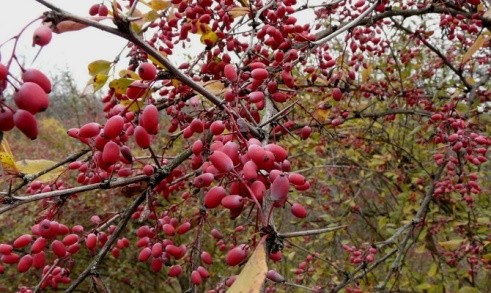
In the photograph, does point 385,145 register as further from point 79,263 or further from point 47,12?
point 47,12

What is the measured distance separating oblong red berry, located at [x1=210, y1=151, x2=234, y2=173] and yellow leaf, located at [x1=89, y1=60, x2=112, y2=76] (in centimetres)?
50

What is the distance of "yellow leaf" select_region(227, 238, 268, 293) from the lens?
1.94ft

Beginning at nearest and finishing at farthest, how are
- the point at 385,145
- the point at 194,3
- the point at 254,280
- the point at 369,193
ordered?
the point at 254,280 < the point at 194,3 < the point at 385,145 < the point at 369,193

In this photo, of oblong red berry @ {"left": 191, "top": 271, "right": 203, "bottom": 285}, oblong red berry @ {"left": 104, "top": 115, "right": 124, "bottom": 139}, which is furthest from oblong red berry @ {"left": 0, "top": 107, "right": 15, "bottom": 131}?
oblong red berry @ {"left": 191, "top": 271, "right": 203, "bottom": 285}

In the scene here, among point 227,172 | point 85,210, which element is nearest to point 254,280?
point 227,172

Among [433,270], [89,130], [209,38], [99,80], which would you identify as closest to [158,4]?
[209,38]

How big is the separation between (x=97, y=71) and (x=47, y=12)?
1.51 ft

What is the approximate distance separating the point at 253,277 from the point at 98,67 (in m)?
0.77

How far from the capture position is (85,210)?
17.3 feet

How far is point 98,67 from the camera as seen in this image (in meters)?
1.17

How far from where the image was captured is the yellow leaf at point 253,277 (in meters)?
0.59

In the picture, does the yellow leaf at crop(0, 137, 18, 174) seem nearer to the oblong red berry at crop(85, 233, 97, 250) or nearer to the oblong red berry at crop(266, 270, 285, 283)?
the oblong red berry at crop(85, 233, 97, 250)

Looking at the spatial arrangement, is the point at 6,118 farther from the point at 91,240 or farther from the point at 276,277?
the point at 91,240

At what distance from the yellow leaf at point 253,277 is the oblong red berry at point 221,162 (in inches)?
8.0
